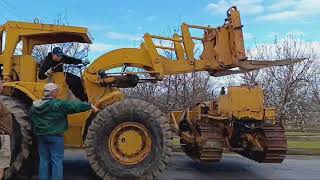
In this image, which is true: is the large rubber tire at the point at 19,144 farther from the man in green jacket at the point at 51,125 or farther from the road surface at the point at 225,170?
the road surface at the point at 225,170

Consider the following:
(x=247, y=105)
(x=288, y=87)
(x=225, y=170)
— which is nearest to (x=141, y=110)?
(x=247, y=105)

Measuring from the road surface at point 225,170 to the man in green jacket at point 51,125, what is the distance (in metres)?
1.53

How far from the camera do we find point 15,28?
29.8 ft

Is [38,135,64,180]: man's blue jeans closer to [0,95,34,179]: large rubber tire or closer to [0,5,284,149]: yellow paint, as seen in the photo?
[0,95,34,179]: large rubber tire

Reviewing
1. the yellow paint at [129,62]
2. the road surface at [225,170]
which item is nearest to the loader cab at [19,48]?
the yellow paint at [129,62]

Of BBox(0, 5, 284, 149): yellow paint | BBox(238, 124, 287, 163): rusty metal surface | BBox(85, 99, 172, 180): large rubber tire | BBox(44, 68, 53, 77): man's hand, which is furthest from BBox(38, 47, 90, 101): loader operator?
BBox(238, 124, 287, 163): rusty metal surface

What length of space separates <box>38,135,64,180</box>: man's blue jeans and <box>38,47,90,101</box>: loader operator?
6.27 ft

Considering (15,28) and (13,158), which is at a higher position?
(15,28)

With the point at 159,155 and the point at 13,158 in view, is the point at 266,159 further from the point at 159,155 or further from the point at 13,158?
the point at 13,158

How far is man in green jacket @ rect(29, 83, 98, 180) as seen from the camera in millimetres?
7465

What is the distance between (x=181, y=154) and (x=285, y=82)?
21.0 meters

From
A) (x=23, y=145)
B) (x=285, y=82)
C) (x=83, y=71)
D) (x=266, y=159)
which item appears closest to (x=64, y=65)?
(x=83, y=71)

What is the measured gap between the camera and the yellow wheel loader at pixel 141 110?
27.6ft

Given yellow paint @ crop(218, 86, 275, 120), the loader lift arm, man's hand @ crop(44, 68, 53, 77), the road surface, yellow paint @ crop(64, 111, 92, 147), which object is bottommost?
the road surface
